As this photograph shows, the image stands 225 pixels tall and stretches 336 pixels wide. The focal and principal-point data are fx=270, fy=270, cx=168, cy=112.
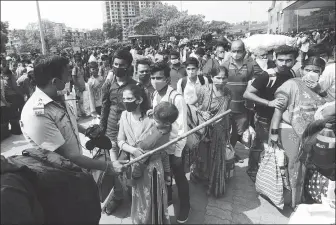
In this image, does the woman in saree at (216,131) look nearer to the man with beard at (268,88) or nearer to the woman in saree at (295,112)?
the man with beard at (268,88)

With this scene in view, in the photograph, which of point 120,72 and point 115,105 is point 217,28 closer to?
point 120,72

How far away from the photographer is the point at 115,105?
307 cm

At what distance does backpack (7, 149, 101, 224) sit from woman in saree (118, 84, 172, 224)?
2.10ft

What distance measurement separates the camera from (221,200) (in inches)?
124

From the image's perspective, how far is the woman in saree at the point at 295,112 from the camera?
2.56 m

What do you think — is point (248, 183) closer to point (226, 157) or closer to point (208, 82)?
point (226, 157)

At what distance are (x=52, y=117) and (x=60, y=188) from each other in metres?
0.52

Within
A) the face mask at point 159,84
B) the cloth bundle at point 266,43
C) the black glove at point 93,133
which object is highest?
the cloth bundle at point 266,43

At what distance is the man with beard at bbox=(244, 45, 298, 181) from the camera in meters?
2.82

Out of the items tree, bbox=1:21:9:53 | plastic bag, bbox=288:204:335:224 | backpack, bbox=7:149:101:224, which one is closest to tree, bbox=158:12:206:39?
tree, bbox=1:21:9:53

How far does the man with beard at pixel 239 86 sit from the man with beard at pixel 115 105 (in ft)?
5.06

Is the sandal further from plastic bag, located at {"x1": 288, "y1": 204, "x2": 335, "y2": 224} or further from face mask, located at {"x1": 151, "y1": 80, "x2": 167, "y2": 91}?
plastic bag, located at {"x1": 288, "y1": 204, "x2": 335, "y2": 224}

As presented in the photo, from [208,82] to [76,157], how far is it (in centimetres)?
204

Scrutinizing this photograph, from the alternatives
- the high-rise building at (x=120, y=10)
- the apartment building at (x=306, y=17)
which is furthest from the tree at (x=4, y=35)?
the high-rise building at (x=120, y=10)
